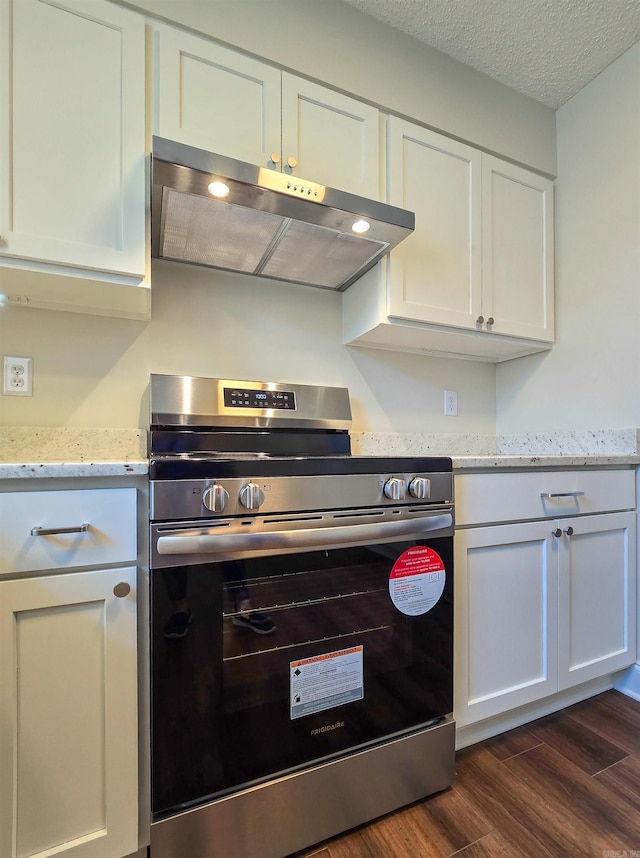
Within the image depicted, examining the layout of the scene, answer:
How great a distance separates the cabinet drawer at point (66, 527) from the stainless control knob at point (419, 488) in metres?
0.66

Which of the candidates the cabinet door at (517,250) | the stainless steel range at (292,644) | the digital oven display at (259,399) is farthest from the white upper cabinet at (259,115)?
the stainless steel range at (292,644)

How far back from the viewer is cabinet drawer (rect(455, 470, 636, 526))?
48.2 inches

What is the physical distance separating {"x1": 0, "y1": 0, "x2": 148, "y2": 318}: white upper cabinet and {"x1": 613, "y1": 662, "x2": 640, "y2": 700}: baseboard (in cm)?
215

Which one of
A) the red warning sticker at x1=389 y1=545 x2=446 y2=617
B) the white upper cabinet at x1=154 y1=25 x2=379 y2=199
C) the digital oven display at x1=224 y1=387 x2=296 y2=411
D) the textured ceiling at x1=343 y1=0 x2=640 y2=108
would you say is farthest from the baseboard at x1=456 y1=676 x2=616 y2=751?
the textured ceiling at x1=343 y1=0 x2=640 y2=108

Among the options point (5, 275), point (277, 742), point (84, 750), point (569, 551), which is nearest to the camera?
point (84, 750)

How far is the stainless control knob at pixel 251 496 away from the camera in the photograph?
0.87m

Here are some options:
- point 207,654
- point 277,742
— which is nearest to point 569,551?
point 277,742

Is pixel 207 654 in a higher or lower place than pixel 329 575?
lower

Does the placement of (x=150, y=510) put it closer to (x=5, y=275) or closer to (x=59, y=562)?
(x=59, y=562)

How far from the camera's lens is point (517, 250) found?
5.83 feet

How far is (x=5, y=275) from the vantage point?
1.07m

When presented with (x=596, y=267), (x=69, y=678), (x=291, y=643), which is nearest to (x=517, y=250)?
(x=596, y=267)

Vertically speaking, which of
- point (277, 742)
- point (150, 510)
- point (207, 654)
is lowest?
point (277, 742)

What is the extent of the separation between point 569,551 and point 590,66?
1.93m
